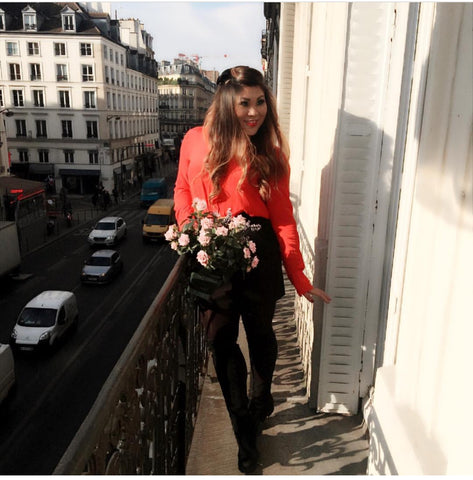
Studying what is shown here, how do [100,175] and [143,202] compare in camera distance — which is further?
[100,175]

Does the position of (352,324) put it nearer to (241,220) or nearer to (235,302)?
(235,302)

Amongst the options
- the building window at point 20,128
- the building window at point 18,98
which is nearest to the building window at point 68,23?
the building window at point 18,98

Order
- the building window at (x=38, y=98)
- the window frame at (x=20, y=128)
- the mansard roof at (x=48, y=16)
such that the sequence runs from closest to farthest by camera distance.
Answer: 1. the mansard roof at (x=48, y=16)
2. the building window at (x=38, y=98)
3. the window frame at (x=20, y=128)

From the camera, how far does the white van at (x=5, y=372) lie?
12539 mm

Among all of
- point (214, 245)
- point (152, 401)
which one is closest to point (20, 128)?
point (214, 245)

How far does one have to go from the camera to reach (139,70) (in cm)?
5875

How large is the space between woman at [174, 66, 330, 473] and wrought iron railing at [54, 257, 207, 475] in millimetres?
317

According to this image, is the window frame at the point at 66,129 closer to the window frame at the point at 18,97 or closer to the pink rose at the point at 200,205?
the window frame at the point at 18,97

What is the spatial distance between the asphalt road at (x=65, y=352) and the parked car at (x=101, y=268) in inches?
15.6

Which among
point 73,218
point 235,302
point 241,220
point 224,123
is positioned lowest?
point 73,218

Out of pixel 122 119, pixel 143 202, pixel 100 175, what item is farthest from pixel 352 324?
pixel 122 119

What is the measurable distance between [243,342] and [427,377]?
307cm

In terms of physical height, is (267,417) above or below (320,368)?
below

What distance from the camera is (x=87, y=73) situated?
45469mm
